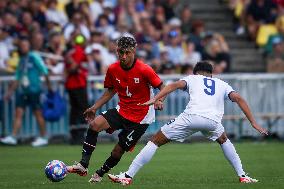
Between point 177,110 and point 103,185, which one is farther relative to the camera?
point 177,110

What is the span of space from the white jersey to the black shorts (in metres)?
1.09

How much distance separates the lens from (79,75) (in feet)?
81.6

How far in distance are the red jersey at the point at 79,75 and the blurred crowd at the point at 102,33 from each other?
0.16 feet

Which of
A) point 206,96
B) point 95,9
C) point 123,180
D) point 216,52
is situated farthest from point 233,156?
point 95,9

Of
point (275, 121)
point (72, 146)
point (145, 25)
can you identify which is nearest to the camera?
point (72, 146)

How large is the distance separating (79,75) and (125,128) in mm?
9191

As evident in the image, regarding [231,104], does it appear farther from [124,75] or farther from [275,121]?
[124,75]

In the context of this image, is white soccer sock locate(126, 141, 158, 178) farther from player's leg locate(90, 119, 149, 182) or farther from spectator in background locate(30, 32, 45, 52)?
spectator in background locate(30, 32, 45, 52)

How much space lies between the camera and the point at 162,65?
2706 centimetres

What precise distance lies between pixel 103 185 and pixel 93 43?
1264 centimetres

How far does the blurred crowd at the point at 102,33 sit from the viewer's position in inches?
1045

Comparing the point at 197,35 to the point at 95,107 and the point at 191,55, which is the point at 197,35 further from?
the point at 95,107

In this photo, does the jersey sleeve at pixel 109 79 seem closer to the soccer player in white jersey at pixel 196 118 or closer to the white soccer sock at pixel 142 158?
the soccer player in white jersey at pixel 196 118

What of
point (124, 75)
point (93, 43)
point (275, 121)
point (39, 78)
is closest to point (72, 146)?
point (39, 78)
